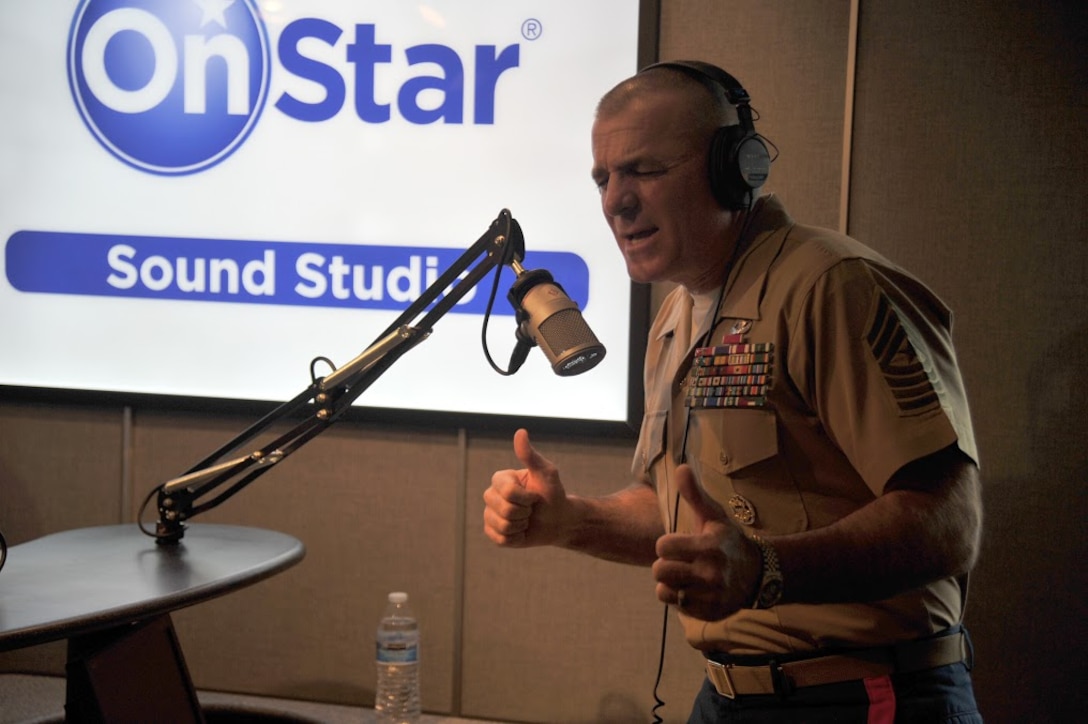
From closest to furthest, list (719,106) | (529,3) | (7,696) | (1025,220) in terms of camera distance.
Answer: (719,106) < (1025,220) < (529,3) < (7,696)

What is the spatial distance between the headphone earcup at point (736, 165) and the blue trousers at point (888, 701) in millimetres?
722

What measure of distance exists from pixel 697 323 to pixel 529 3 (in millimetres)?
1477

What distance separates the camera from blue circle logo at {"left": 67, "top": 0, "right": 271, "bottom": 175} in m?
3.15

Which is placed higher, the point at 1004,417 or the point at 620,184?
the point at 620,184

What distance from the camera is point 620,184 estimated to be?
1775mm

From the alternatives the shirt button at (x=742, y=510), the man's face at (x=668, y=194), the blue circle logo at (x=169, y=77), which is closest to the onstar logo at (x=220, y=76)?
the blue circle logo at (x=169, y=77)

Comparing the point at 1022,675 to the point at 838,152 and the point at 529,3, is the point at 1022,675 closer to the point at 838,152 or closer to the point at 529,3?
the point at 838,152

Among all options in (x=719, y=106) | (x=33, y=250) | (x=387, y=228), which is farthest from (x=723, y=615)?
(x=33, y=250)

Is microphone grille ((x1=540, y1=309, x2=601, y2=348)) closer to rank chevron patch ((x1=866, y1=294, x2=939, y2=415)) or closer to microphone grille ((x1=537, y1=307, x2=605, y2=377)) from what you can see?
microphone grille ((x1=537, y1=307, x2=605, y2=377))

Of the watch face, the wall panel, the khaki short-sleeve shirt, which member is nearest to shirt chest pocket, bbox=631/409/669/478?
the khaki short-sleeve shirt

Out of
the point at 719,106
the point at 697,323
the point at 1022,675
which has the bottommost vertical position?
the point at 1022,675

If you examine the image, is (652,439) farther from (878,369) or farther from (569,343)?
(878,369)

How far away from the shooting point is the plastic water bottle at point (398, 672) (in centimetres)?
310

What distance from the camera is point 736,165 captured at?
1.68m
